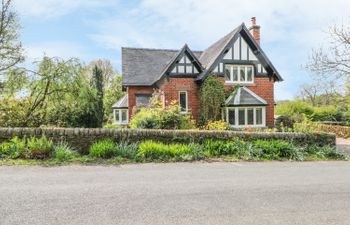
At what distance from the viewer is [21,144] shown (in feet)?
31.8

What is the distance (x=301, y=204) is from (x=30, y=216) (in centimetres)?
490

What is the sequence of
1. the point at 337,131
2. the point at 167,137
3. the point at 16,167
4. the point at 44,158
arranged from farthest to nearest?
the point at 337,131 < the point at 167,137 < the point at 44,158 < the point at 16,167

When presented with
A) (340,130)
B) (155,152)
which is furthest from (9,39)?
(340,130)

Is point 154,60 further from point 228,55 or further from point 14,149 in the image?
point 14,149

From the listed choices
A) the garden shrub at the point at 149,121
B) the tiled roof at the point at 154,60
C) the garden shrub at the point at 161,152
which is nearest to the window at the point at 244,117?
the tiled roof at the point at 154,60

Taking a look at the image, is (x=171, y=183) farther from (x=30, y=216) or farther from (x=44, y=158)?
(x=44, y=158)

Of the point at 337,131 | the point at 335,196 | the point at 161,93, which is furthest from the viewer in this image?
the point at 337,131

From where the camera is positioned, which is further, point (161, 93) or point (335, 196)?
point (161, 93)

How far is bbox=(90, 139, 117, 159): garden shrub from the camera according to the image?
9977 mm

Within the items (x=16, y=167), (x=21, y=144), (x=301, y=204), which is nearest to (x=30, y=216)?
(x=16, y=167)

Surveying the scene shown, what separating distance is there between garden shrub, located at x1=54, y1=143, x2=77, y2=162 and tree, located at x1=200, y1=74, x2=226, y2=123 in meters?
10.7

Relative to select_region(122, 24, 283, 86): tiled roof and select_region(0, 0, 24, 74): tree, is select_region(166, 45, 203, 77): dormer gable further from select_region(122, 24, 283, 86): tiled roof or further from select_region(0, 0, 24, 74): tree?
select_region(0, 0, 24, 74): tree

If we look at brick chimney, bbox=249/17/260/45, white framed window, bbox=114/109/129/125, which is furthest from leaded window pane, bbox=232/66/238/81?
white framed window, bbox=114/109/129/125

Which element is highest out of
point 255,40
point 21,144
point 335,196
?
point 255,40
